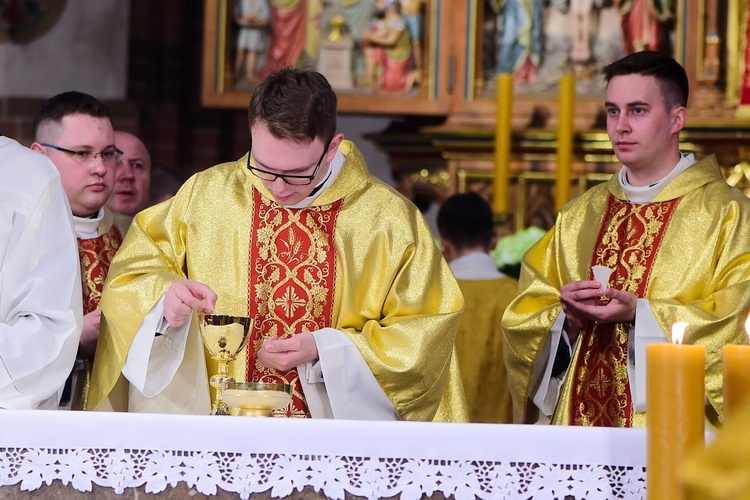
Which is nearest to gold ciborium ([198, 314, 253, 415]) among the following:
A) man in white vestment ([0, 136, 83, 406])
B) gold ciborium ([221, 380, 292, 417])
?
gold ciborium ([221, 380, 292, 417])

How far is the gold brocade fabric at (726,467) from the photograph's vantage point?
4.43 ft

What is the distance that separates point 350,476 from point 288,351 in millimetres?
724

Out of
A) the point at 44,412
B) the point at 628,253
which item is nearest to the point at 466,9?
the point at 628,253

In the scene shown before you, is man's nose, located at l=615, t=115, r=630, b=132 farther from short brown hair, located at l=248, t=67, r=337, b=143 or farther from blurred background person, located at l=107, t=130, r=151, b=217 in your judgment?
blurred background person, located at l=107, t=130, r=151, b=217

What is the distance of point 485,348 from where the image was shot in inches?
212

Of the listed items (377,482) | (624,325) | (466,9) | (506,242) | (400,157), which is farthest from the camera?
(400,157)

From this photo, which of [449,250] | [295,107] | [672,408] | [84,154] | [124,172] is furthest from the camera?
[449,250]

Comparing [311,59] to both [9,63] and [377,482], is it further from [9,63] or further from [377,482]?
[377,482]

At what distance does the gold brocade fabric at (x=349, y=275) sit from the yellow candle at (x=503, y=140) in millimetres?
2457

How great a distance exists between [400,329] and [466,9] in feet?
13.3

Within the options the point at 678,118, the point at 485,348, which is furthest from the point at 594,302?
the point at 485,348

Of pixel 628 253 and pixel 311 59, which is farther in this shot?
pixel 311 59

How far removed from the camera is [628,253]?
406 centimetres

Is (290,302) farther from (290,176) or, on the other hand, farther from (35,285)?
(35,285)
